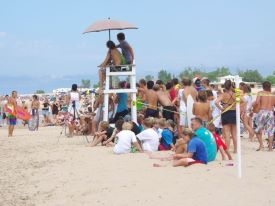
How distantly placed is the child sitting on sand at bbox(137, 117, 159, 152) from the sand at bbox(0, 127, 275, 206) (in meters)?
0.61

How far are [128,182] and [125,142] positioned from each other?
11.4 feet

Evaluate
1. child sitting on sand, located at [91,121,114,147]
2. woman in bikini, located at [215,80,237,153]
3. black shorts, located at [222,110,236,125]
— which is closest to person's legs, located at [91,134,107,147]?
child sitting on sand, located at [91,121,114,147]

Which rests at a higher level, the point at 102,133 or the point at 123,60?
the point at 123,60

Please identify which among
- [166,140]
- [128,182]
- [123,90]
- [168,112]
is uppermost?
[123,90]

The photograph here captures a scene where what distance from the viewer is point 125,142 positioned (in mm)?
10758

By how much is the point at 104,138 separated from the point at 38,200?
594 cm

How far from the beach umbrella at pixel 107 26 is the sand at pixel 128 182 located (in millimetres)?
4030

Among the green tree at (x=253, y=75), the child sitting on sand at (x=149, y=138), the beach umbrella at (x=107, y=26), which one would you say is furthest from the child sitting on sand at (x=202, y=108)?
the green tree at (x=253, y=75)

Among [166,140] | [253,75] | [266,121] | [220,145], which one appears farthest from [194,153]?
[253,75]

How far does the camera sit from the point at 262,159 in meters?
9.59

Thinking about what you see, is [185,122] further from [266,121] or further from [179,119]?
[266,121]

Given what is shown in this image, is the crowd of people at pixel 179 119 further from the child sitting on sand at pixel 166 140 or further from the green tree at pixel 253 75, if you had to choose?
the green tree at pixel 253 75

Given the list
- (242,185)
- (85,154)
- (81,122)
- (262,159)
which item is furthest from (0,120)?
(242,185)

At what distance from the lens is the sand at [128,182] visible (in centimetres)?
616
